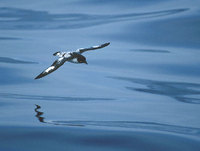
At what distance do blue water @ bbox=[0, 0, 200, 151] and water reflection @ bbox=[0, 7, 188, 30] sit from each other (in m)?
0.03

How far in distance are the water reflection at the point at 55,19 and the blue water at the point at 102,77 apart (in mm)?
25

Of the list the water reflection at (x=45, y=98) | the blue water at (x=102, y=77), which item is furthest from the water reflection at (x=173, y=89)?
the water reflection at (x=45, y=98)

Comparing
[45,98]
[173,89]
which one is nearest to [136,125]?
[45,98]

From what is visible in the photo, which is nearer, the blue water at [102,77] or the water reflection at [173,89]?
the blue water at [102,77]

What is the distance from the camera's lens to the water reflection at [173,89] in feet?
23.9

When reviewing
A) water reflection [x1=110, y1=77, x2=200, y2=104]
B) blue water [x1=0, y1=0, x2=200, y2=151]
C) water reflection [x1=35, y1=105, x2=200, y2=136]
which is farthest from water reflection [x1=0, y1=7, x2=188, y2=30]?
water reflection [x1=35, y1=105, x2=200, y2=136]

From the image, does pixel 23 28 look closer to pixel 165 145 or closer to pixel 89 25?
pixel 89 25

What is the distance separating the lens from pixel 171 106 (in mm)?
6559

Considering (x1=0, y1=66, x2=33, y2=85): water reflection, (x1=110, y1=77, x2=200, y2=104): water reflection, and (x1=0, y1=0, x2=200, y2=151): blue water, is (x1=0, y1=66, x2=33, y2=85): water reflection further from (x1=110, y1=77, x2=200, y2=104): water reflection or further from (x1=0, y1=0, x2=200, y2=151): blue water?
(x1=110, y1=77, x2=200, y2=104): water reflection

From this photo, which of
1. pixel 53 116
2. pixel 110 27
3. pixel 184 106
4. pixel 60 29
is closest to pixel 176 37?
pixel 110 27

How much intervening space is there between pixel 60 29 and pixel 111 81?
171 inches

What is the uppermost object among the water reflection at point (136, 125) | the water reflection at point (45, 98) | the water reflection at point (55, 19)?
the water reflection at point (55, 19)

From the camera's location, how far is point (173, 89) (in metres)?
7.68

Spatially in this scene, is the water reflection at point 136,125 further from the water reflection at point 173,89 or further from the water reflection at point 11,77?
the water reflection at point 11,77
